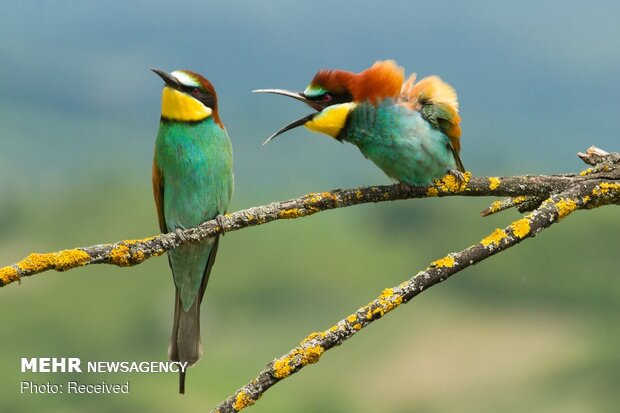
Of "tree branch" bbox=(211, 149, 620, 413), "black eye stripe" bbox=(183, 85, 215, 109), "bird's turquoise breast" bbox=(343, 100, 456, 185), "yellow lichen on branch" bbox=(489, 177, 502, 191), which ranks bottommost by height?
"tree branch" bbox=(211, 149, 620, 413)

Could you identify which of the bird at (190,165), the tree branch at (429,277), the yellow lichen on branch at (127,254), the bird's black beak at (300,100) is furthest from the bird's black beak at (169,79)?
the tree branch at (429,277)

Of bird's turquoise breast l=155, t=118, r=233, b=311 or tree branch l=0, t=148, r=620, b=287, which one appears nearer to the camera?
tree branch l=0, t=148, r=620, b=287

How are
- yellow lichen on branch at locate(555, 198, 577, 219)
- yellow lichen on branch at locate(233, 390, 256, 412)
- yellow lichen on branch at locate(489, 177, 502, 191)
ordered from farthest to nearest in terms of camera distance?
yellow lichen on branch at locate(489, 177, 502, 191), yellow lichen on branch at locate(555, 198, 577, 219), yellow lichen on branch at locate(233, 390, 256, 412)

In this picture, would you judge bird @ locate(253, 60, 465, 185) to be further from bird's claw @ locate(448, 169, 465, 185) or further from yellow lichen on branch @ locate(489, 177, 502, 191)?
yellow lichen on branch @ locate(489, 177, 502, 191)

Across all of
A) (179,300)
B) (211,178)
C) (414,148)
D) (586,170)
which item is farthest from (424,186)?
(179,300)

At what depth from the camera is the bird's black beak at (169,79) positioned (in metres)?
2.43

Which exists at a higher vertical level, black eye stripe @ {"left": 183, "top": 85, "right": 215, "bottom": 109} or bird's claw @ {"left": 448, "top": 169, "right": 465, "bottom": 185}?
black eye stripe @ {"left": 183, "top": 85, "right": 215, "bottom": 109}

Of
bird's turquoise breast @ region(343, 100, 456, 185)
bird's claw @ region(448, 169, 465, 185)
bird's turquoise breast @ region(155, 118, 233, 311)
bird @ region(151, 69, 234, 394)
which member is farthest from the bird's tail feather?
bird's claw @ region(448, 169, 465, 185)

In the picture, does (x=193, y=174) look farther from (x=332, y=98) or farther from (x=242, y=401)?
(x=242, y=401)

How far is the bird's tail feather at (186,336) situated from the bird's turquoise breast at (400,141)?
32.7 inches

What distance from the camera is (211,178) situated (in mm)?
2445

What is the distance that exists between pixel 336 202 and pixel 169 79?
932mm

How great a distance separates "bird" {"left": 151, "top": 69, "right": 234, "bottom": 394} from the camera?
243 cm

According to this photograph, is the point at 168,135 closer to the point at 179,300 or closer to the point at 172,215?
the point at 172,215
